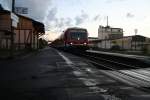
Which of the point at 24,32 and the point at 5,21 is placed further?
the point at 24,32

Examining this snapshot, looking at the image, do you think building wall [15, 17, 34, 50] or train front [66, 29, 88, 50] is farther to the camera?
building wall [15, 17, 34, 50]

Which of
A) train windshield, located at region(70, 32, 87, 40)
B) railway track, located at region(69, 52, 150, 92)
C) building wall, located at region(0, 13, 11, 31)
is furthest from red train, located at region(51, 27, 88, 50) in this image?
railway track, located at region(69, 52, 150, 92)

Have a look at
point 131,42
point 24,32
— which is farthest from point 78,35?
point 131,42

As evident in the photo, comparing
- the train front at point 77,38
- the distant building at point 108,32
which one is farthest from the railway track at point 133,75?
the distant building at point 108,32

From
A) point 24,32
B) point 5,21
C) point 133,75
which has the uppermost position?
point 5,21

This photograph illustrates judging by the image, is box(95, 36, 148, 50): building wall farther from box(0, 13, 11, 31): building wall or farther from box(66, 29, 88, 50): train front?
box(0, 13, 11, 31): building wall

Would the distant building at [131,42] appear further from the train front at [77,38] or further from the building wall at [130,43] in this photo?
the train front at [77,38]

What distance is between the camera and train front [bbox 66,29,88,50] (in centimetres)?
4341

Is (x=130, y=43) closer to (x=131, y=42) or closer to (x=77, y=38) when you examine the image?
(x=131, y=42)

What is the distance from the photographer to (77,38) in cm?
4375

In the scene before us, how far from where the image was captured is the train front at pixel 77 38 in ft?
142

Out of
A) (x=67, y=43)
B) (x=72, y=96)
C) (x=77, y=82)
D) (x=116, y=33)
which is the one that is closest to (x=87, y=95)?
(x=72, y=96)

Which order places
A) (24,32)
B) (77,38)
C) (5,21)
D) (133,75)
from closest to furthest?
(133,75)
(77,38)
(5,21)
(24,32)

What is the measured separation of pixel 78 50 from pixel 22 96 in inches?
1466
